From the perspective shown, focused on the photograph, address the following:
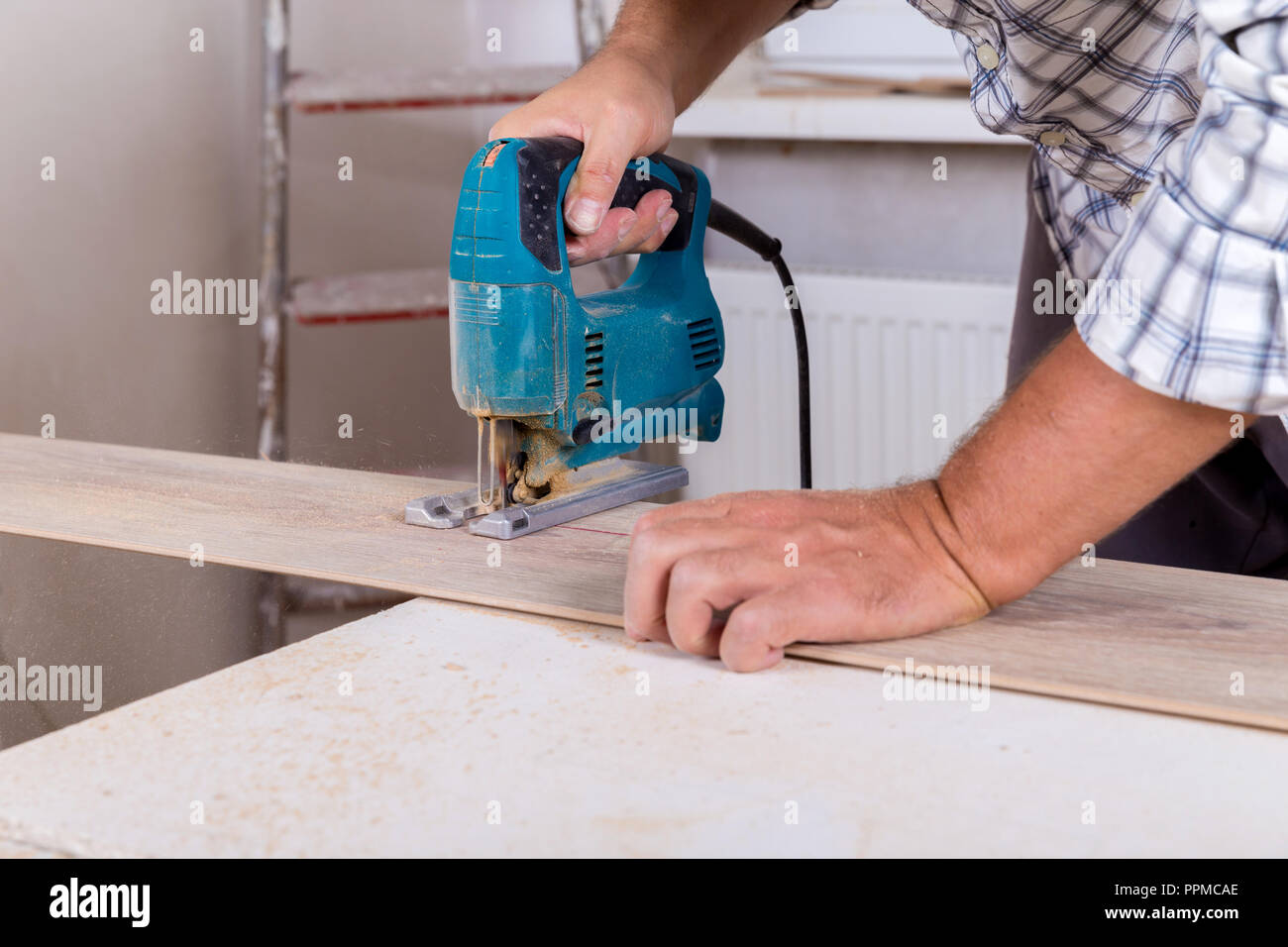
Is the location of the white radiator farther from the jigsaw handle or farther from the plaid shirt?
the plaid shirt

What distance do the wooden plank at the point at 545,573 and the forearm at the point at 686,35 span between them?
405 mm

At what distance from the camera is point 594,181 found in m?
0.94

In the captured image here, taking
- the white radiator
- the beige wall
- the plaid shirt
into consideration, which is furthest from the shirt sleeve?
the white radiator

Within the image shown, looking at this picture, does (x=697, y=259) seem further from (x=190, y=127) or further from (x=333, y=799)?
(x=190, y=127)

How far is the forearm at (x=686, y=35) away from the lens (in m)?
1.11

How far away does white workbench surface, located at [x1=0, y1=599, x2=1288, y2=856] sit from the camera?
0.50 m

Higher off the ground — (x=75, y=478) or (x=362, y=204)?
(x=362, y=204)

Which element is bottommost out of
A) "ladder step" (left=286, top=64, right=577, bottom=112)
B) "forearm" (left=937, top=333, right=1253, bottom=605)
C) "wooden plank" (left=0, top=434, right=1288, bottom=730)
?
"wooden plank" (left=0, top=434, right=1288, bottom=730)

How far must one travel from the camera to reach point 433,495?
1001 mm

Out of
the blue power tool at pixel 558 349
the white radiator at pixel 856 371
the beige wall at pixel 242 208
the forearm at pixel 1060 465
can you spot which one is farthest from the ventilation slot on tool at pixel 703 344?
the white radiator at pixel 856 371

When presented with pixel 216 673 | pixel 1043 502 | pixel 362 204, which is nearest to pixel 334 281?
pixel 362 204

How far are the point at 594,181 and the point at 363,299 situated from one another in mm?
867

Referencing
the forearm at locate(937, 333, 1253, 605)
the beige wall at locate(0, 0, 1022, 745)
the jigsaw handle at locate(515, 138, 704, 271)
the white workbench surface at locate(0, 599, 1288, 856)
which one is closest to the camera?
the white workbench surface at locate(0, 599, 1288, 856)

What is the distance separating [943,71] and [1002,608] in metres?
1.45
